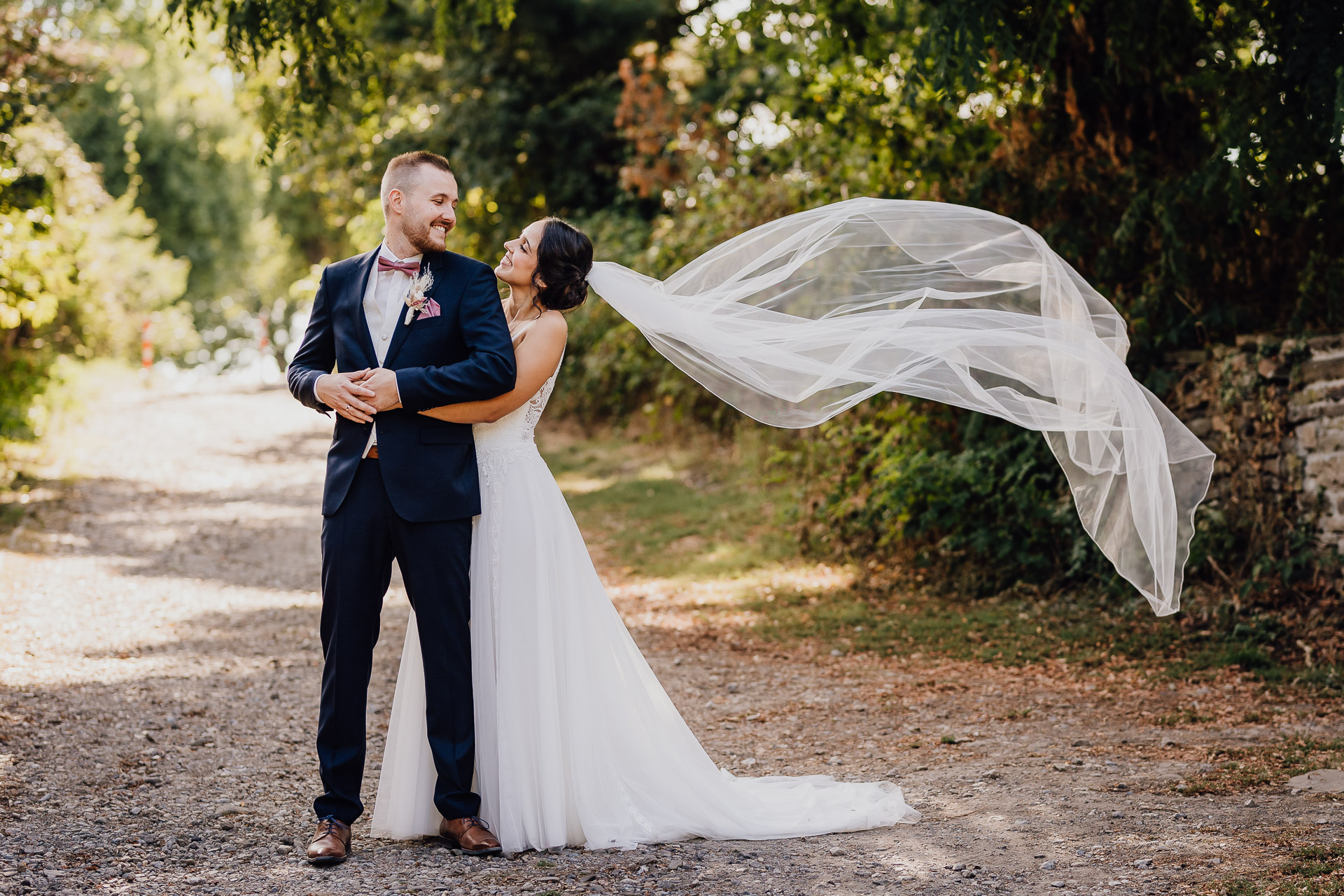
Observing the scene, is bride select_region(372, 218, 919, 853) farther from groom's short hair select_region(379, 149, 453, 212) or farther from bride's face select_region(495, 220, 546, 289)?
groom's short hair select_region(379, 149, 453, 212)

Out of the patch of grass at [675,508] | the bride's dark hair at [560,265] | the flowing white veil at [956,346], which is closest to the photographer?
the bride's dark hair at [560,265]

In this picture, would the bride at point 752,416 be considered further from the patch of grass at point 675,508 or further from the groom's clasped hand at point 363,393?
→ the patch of grass at point 675,508

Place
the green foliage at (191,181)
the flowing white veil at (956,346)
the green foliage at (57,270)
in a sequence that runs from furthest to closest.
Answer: the green foliage at (191,181), the green foliage at (57,270), the flowing white veil at (956,346)

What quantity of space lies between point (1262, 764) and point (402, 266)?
3870 mm

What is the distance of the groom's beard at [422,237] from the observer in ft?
12.6

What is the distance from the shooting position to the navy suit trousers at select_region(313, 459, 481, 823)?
12.4ft

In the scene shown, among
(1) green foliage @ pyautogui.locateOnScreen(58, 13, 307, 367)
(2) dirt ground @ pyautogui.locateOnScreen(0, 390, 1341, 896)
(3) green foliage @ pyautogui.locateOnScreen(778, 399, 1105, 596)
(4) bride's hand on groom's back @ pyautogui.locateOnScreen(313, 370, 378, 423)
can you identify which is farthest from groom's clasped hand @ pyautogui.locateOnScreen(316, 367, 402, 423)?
(1) green foliage @ pyautogui.locateOnScreen(58, 13, 307, 367)

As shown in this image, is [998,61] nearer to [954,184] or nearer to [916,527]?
[954,184]

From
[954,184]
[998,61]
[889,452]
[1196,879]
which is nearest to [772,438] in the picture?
[889,452]

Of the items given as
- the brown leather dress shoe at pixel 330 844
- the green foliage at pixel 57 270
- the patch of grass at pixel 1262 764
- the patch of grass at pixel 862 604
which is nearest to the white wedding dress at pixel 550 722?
the brown leather dress shoe at pixel 330 844

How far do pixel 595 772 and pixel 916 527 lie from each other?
5104 millimetres

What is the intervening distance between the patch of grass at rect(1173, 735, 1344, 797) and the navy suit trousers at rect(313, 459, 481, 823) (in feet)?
8.81

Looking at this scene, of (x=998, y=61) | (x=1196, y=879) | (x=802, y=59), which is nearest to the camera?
(x=1196, y=879)

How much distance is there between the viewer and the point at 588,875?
3566 mm
